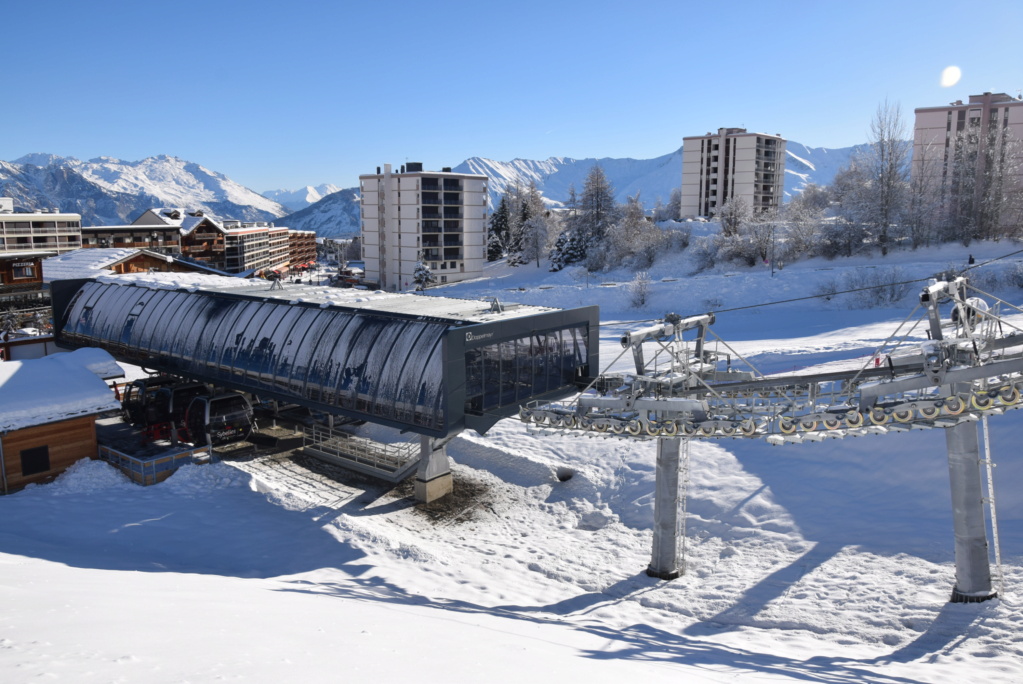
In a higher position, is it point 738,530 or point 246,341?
point 246,341

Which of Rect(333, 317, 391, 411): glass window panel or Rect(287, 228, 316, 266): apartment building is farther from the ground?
Rect(287, 228, 316, 266): apartment building

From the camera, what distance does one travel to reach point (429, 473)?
2202cm

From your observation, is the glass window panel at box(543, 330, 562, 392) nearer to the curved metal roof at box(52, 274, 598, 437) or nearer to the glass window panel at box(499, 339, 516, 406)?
the curved metal roof at box(52, 274, 598, 437)

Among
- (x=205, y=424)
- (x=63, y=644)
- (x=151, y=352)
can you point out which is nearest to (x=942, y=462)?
(x=63, y=644)

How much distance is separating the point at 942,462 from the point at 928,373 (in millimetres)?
8709

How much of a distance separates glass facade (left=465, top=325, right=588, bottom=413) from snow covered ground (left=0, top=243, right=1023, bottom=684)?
11.4ft

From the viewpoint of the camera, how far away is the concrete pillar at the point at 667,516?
703 inches

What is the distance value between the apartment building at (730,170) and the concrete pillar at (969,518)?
86334mm

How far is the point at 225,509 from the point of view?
19.4m

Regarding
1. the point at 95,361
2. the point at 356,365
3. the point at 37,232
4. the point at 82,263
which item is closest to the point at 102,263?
the point at 82,263

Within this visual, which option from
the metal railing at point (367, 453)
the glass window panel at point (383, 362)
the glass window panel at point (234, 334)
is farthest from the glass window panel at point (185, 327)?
the glass window panel at point (383, 362)

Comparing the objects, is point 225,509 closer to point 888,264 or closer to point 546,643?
point 546,643

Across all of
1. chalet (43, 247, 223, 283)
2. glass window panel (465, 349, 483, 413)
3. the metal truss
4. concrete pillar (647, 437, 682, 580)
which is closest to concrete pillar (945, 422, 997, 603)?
the metal truss

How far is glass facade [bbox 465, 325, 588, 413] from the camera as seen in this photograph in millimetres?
20172
